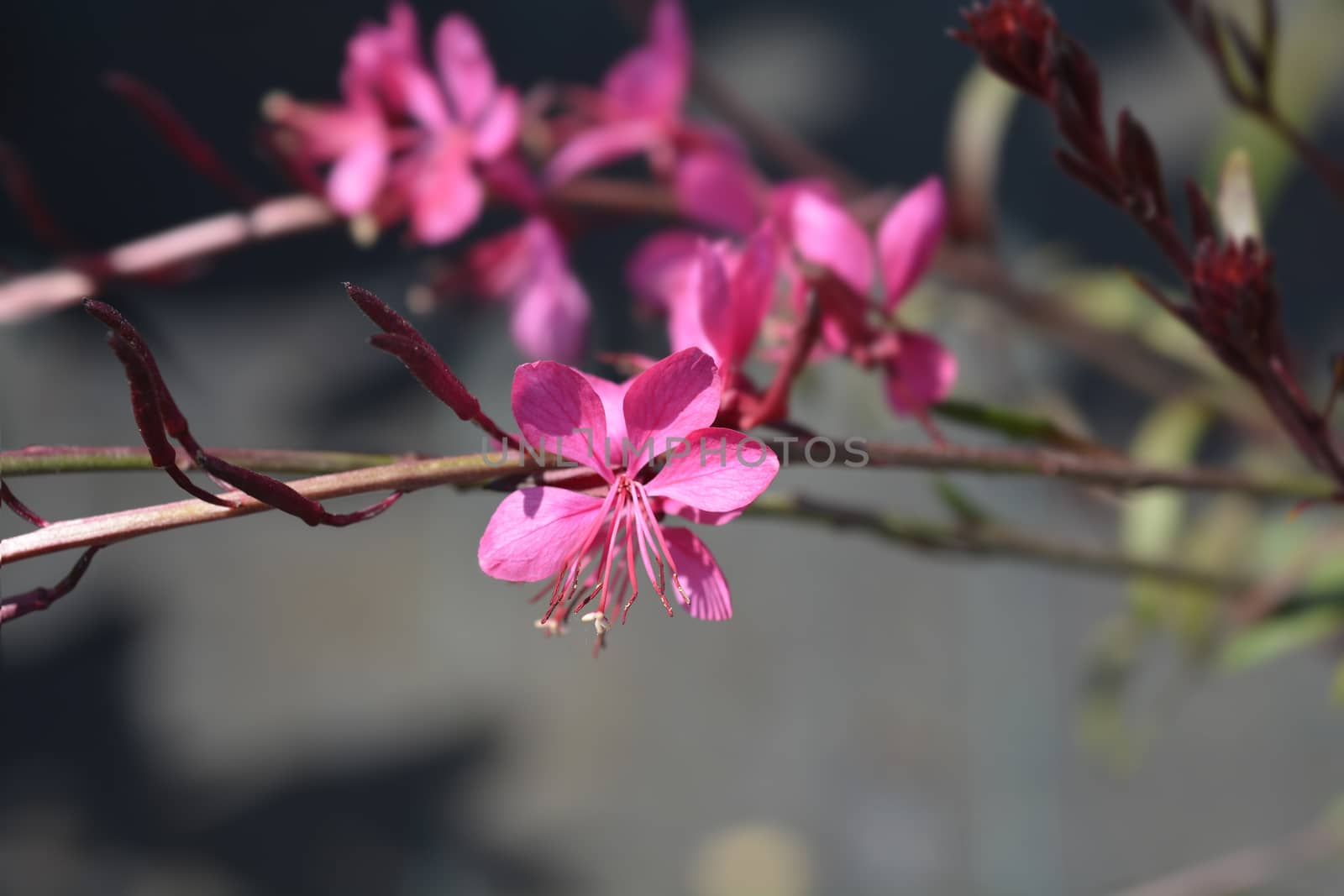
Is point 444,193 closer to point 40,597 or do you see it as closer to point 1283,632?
point 40,597

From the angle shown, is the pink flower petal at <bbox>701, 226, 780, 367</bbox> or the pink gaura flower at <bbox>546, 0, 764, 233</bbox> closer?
the pink flower petal at <bbox>701, 226, 780, 367</bbox>

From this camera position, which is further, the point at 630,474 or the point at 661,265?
the point at 661,265

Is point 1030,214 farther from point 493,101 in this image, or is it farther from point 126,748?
point 126,748

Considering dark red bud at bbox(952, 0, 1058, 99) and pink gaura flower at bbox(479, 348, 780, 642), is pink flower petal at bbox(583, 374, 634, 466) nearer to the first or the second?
pink gaura flower at bbox(479, 348, 780, 642)

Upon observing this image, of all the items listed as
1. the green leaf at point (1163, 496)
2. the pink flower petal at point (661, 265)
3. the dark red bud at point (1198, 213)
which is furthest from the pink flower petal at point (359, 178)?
the green leaf at point (1163, 496)

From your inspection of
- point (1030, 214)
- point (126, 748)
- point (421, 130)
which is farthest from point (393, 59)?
point (126, 748)

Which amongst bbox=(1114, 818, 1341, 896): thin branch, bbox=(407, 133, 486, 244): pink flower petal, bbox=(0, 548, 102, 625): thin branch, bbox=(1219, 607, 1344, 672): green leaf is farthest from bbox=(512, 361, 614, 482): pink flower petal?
bbox=(1114, 818, 1341, 896): thin branch

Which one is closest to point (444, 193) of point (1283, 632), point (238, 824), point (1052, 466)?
point (1052, 466)
